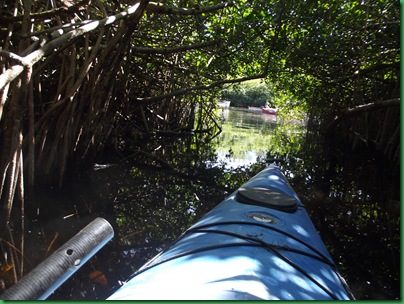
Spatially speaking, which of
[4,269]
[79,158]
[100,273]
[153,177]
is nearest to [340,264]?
[100,273]

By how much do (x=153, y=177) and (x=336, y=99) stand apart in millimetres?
9469

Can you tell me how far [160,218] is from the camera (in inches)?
155

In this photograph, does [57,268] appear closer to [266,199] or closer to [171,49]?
[266,199]

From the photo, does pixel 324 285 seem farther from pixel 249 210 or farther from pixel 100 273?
pixel 100 273

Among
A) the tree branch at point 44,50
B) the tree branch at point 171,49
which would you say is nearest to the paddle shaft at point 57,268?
the tree branch at point 44,50

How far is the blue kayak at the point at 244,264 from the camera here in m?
1.35

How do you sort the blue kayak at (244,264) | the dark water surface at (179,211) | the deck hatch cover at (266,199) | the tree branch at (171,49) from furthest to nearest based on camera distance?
the tree branch at (171,49), the dark water surface at (179,211), the deck hatch cover at (266,199), the blue kayak at (244,264)

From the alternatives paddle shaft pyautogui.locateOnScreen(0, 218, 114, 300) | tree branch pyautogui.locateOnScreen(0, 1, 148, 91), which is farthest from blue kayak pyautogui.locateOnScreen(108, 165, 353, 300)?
tree branch pyautogui.locateOnScreen(0, 1, 148, 91)

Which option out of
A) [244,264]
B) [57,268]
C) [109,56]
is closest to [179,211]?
[109,56]

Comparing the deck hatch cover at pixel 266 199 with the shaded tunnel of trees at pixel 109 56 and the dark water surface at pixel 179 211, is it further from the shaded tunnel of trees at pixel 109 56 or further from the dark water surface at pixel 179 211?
the shaded tunnel of trees at pixel 109 56

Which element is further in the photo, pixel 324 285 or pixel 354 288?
pixel 354 288

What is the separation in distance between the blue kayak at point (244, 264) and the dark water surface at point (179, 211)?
0.91 meters

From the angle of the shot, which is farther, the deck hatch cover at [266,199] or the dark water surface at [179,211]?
the dark water surface at [179,211]

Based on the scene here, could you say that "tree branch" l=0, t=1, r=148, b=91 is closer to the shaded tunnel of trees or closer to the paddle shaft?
the shaded tunnel of trees
